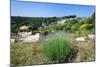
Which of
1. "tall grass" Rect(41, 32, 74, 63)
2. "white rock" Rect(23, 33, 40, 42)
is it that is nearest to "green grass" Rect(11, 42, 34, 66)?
"white rock" Rect(23, 33, 40, 42)

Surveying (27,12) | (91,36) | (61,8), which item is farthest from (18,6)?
(91,36)

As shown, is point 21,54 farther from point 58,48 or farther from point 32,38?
point 58,48

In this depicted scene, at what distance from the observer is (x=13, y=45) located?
2.09m

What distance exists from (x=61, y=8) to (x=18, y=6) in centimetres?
53

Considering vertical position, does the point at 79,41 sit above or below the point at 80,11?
below

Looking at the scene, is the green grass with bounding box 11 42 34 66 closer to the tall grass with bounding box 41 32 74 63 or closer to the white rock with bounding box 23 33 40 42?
the white rock with bounding box 23 33 40 42

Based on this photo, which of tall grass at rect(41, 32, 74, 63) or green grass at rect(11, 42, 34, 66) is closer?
green grass at rect(11, 42, 34, 66)

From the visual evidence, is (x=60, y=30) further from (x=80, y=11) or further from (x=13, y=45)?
(x=13, y=45)

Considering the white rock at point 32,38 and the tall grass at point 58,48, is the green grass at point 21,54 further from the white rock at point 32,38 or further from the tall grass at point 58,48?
the tall grass at point 58,48

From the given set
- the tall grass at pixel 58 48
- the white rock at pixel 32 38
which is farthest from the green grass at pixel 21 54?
the tall grass at pixel 58 48

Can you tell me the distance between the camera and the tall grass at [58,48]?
2.25m

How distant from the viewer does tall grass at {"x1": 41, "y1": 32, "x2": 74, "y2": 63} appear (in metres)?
2.25
